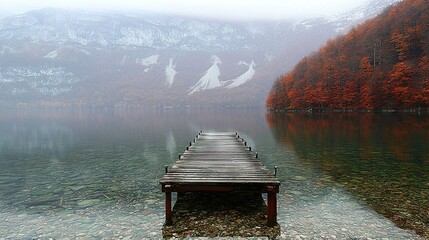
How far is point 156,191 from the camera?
15.4 meters

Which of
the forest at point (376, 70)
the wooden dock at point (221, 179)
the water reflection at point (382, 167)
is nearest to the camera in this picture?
the wooden dock at point (221, 179)

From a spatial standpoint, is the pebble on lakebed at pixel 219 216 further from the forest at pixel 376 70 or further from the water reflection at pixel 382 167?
the forest at pixel 376 70

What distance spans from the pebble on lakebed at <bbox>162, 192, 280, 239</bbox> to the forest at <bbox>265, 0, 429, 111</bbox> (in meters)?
81.4

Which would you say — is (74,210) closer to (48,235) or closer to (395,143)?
(48,235)

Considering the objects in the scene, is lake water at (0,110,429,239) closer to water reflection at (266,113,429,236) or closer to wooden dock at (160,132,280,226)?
water reflection at (266,113,429,236)

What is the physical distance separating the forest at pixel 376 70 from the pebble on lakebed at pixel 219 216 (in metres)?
81.4

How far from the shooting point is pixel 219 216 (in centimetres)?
1153

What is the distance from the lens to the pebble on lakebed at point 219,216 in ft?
33.0

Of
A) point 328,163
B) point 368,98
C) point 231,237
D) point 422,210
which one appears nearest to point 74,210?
point 231,237

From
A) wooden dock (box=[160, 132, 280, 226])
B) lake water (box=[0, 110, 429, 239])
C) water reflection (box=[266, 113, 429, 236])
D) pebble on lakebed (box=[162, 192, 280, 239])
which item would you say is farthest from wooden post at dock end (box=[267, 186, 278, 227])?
water reflection (box=[266, 113, 429, 236])

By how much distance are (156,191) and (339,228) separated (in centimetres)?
872

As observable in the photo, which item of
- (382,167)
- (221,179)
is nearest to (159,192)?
(221,179)

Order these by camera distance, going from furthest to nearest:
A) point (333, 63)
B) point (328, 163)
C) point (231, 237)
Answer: point (333, 63) → point (328, 163) → point (231, 237)

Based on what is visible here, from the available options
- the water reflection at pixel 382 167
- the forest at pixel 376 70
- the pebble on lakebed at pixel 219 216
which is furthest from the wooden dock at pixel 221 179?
the forest at pixel 376 70
